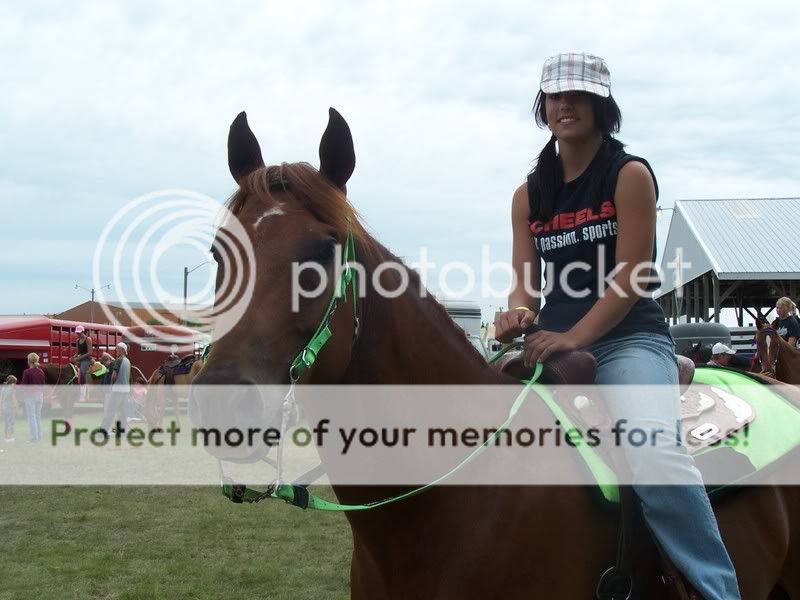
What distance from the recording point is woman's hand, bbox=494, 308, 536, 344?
10.4ft

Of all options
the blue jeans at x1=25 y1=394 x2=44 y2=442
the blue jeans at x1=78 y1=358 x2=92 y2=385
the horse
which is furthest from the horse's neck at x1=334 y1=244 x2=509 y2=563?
the blue jeans at x1=78 y1=358 x2=92 y2=385

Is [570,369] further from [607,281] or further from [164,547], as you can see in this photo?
[164,547]

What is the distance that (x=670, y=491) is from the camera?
267cm

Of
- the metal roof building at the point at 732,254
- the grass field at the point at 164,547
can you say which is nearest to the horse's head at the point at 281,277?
the grass field at the point at 164,547

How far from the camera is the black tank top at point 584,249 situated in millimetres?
3035

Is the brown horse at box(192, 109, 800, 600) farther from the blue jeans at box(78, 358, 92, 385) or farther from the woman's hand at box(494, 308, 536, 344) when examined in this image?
the blue jeans at box(78, 358, 92, 385)

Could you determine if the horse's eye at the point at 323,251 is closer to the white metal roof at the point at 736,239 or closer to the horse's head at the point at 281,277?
the horse's head at the point at 281,277

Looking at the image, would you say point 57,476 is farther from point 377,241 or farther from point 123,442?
point 377,241

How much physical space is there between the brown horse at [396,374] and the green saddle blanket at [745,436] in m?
0.10

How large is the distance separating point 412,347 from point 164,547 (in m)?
6.06

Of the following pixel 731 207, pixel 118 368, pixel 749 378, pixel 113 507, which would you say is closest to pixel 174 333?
pixel 118 368

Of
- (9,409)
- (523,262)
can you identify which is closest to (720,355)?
(523,262)

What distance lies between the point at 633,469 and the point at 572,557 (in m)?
0.39

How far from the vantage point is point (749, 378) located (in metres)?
4.08
